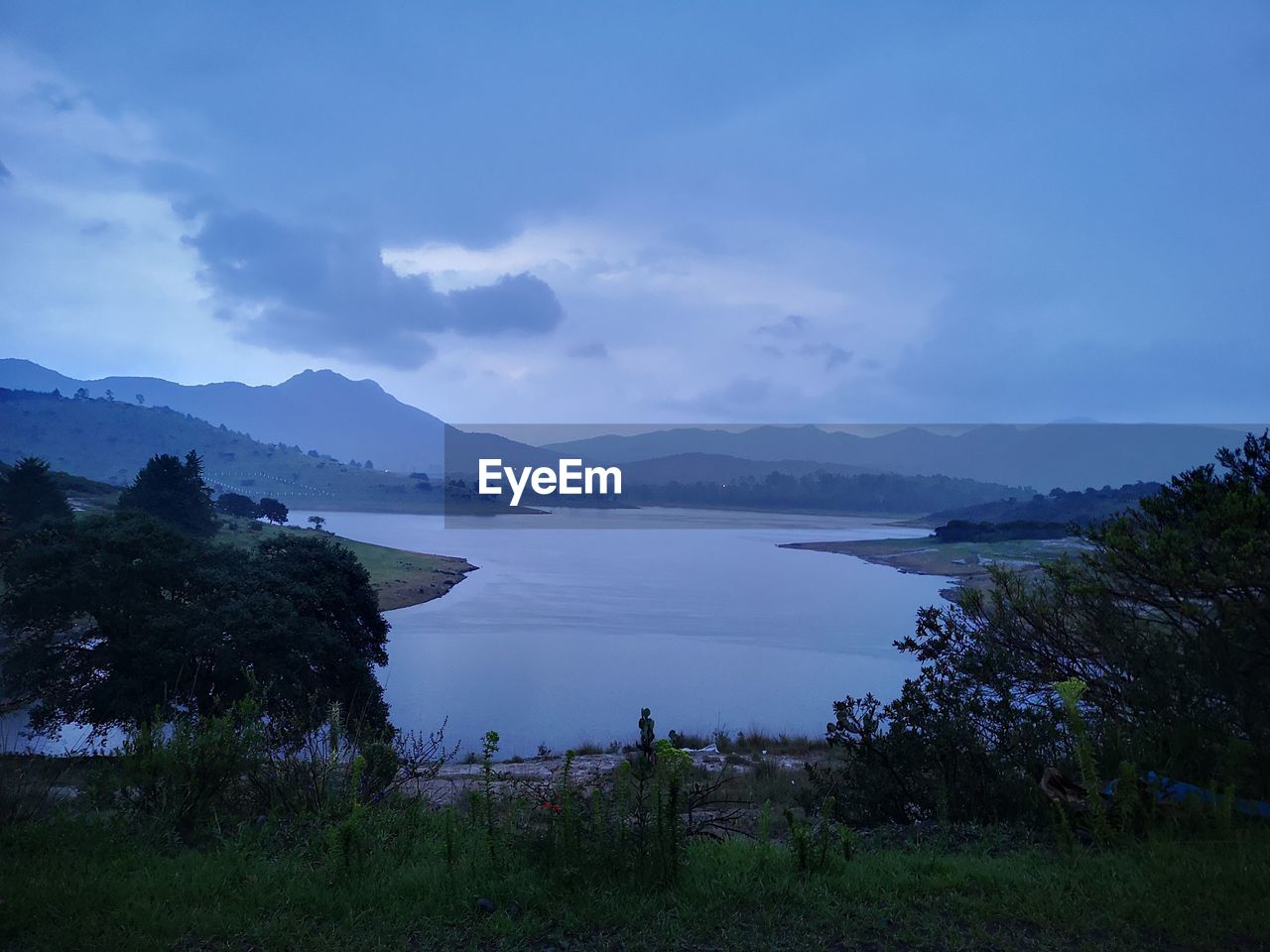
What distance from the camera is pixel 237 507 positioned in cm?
5231

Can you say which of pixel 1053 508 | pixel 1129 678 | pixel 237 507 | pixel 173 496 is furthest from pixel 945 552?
pixel 1129 678

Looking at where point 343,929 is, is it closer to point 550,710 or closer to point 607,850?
point 607,850

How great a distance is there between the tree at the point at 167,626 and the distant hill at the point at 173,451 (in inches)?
2906

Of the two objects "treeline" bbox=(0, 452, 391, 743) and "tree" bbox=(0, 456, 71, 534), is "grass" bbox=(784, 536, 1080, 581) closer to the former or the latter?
"treeline" bbox=(0, 452, 391, 743)

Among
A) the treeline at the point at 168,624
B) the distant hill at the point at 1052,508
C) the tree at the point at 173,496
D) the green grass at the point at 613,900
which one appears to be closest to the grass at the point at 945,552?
the distant hill at the point at 1052,508

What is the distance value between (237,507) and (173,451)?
66.5m

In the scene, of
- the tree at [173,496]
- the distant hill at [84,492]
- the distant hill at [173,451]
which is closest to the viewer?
the tree at [173,496]

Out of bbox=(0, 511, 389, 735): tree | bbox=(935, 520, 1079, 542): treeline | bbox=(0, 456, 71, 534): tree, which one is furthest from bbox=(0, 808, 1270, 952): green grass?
bbox=(935, 520, 1079, 542): treeline

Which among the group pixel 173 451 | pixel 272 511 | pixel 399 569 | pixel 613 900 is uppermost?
pixel 173 451

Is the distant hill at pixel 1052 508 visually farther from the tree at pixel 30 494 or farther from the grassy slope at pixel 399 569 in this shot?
the tree at pixel 30 494

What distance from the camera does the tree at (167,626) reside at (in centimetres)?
1402

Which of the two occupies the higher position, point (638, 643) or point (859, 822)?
point (859, 822)

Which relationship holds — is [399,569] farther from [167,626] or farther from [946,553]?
[946,553]

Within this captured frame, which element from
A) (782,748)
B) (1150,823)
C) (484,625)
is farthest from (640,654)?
(1150,823)
